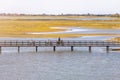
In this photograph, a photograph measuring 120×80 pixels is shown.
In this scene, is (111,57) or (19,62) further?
(111,57)

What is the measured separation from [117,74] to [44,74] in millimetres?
10253

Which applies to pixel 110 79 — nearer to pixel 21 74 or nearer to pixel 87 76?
pixel 87 76

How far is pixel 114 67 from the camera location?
6347 centimetres

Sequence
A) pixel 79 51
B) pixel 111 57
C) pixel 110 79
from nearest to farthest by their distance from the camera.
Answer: pixel 110 79 < pixel 111 57 < pixel 79 51

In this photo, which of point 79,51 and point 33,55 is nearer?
point 33,55

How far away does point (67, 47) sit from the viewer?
89.8 m

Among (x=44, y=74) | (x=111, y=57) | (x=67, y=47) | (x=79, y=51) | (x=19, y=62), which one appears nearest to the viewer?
(x=44, y=74)

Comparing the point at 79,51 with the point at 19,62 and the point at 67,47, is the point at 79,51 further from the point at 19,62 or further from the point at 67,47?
the point at 19,62

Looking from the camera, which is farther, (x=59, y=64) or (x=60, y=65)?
(x=59, y=64)

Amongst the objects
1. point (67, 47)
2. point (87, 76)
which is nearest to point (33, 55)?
point (67, 47)

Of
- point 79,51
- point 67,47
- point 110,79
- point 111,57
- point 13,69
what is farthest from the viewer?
point 67,47

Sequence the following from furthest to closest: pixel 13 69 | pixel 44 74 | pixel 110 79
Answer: pixel 13 69 → pixel 44 74 → pixel 110 79

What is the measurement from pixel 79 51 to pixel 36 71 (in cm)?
2388

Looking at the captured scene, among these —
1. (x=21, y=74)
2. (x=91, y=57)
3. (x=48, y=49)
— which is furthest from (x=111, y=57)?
(x=21, y=74)
